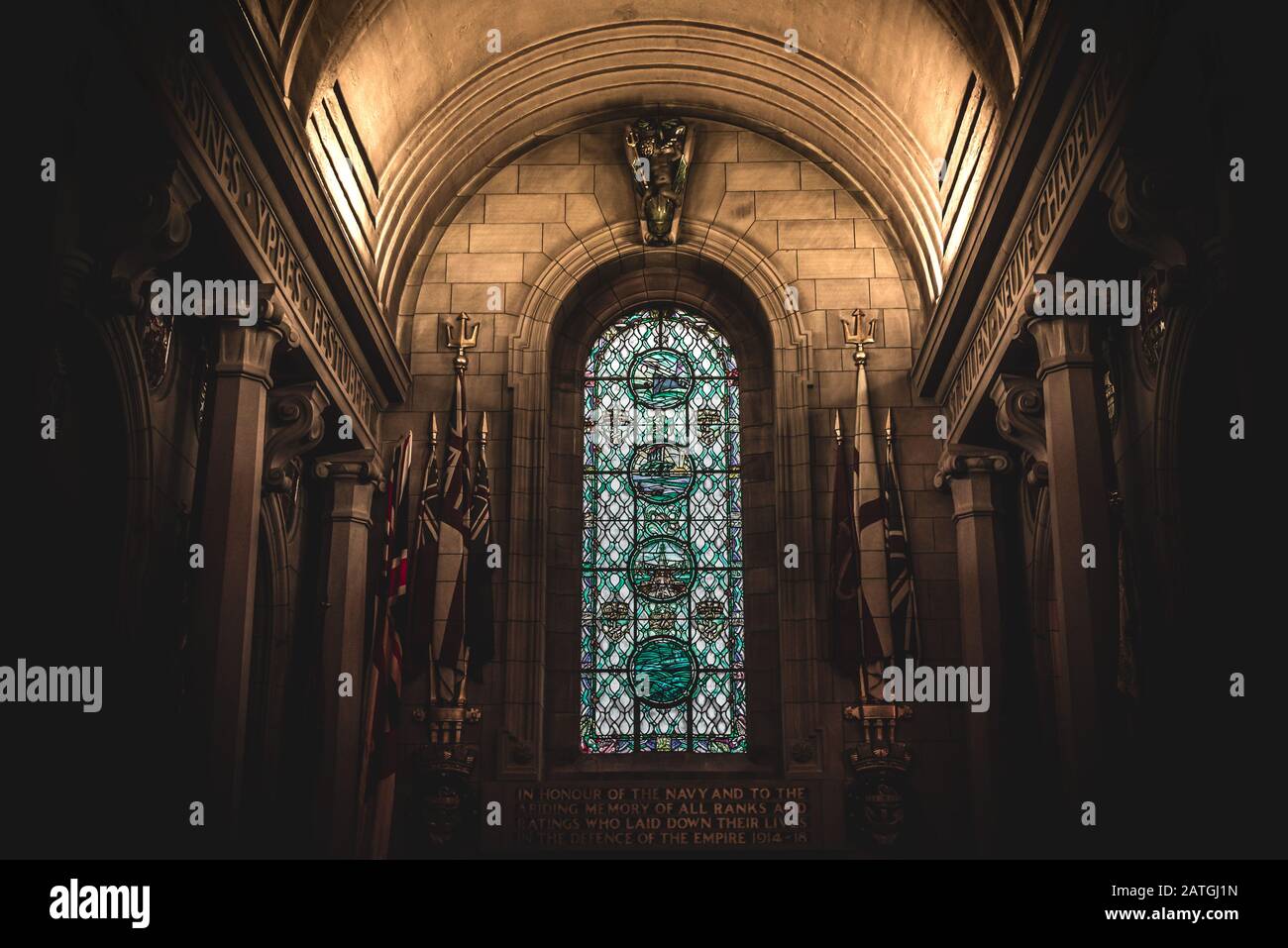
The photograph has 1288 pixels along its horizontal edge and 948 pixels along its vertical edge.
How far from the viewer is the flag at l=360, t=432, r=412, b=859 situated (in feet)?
40.9

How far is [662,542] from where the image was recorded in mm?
14914

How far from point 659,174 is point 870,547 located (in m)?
4.99

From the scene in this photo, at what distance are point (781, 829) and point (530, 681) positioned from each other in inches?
118

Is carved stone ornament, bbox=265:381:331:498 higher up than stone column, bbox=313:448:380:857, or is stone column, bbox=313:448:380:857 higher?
carved stone ornament, bbox=265:381:331:498

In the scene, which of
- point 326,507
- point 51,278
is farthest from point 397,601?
point 51,278

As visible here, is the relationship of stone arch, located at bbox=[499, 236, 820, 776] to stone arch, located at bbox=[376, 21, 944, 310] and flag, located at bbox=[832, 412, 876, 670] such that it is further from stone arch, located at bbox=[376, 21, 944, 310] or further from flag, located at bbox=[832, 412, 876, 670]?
stone arch, located at bbox=[376, 21, 944, 310]

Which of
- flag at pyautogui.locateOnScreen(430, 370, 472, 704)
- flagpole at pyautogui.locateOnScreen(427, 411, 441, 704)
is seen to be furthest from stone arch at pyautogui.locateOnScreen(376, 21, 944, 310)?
flag at pyautogui.locateOnScreen(430, 370, 472, 704)

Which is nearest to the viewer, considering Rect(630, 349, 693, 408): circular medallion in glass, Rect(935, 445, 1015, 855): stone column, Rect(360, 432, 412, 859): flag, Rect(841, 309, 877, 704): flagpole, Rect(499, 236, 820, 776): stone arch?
Rect(935, 445, 1015, 855): stone column

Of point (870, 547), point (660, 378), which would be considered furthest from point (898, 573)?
point (660, 378)

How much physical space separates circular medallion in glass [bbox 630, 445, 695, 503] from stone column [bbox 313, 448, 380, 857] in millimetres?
3066

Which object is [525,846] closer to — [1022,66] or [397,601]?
[397,601]

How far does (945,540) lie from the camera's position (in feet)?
45.9

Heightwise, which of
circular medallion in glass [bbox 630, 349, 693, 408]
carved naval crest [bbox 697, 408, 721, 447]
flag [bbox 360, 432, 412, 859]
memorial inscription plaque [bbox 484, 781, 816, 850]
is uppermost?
circular medallion in glass [bbox 630, 349, 693, 408]

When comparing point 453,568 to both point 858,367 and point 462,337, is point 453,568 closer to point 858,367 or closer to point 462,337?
point 462,337
